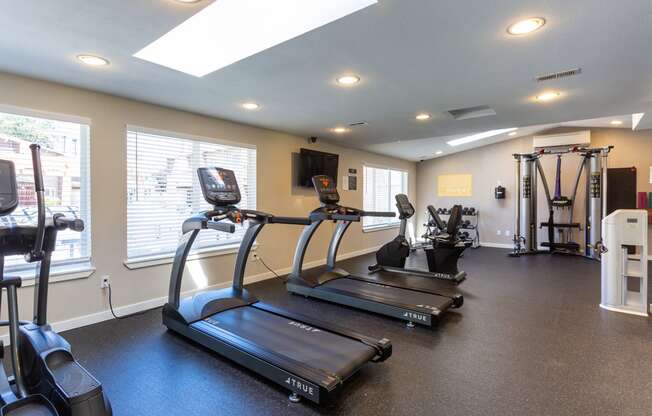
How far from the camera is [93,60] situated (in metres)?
2.49

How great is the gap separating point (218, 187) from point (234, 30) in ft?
4.36

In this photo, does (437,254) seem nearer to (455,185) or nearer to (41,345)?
(455,185)

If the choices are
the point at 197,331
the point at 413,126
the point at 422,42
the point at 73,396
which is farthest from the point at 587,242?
the point at 73,396

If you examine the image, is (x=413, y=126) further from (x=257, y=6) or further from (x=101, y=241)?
(x=101, y=241)

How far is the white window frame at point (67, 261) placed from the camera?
9.22 feet

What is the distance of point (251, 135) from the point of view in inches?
188

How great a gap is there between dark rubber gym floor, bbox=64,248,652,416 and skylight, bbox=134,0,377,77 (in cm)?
234

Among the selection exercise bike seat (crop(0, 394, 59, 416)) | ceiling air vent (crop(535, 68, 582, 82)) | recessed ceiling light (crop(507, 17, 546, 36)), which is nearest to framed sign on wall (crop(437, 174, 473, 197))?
ceiling air vent (crop(535, 68, 582, 82))

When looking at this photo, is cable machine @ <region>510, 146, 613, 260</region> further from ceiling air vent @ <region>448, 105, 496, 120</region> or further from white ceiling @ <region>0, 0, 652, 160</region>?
ceiling air vent @ <region>448, 105, 496, 120</region>

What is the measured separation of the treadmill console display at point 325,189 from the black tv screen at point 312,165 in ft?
3.99

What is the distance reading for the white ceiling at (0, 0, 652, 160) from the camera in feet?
6.07

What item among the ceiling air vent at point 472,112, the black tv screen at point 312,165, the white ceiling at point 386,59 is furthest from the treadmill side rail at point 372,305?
the ceiling air vent at point 472,112

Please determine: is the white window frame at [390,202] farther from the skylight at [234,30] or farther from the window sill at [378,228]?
the skylight at [234,30]

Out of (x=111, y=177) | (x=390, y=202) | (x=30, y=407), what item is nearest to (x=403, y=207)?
(x=390, y=202)
